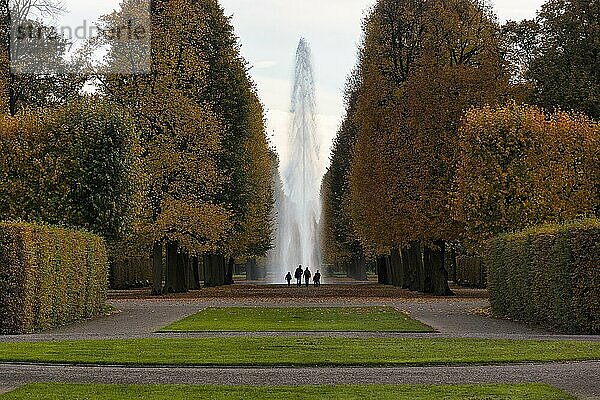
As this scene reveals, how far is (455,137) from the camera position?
4806cm

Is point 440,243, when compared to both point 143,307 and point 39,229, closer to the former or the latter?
point 143,307

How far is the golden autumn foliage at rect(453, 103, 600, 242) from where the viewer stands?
39625 millimetres

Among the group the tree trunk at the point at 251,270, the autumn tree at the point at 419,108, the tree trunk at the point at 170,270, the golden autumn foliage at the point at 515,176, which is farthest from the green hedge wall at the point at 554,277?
the tree trunk at the point at 251,270

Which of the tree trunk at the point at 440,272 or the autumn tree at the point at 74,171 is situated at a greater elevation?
the autumn tree at the point at 74,171

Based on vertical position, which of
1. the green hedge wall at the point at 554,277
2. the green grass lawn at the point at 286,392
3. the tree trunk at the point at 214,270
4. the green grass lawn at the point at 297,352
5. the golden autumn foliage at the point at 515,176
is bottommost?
the green grass lawn at the point at 286,392

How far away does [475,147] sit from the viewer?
4047cm

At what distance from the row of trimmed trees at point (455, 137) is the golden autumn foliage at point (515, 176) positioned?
4cm

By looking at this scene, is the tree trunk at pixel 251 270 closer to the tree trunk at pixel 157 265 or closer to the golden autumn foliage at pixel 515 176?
the tree trunk at pixel 157 265

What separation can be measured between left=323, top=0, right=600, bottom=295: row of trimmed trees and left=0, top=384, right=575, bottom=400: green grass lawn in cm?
2529

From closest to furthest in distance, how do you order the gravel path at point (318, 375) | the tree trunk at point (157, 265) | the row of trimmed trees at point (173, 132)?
the gravel path at point (318, 375)
the row of trimmed trees at point (173, 132)
the tree trunk at point (157, 265)

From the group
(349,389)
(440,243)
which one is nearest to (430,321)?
(349,389)

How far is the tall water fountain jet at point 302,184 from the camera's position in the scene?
82750mm

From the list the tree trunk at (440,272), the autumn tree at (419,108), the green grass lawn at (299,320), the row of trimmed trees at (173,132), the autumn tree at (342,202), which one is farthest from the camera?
the autumn tree at (342,202)

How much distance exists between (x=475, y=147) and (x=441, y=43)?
13.5 metres
